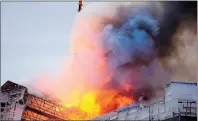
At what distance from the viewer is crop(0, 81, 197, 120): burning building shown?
2296 cm

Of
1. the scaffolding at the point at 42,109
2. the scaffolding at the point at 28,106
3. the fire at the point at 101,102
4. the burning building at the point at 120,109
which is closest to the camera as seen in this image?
the burning building at the point at 120,109

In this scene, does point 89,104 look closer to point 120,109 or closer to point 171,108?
point 120,109

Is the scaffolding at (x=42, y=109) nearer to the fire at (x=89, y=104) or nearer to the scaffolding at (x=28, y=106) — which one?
the scaffolding at (x=28, y=106)

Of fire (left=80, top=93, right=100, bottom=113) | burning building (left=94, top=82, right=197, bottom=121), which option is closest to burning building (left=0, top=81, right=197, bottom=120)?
burning building (left=94, top=82, right=197, bottom=121)

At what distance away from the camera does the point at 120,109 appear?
25250mm

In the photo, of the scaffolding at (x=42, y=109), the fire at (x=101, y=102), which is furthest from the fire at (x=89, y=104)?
the scaffolding at (x=42, y=109)

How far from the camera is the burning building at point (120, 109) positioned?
75.3 ft

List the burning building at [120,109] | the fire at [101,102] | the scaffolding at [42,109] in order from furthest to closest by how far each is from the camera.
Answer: the fire at [101,102] < the scaffolding at [42,109] < the burning building at [120,109]

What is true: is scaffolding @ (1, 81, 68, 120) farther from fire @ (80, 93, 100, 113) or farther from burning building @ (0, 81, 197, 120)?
fire @ (80, 93, 100, 113)

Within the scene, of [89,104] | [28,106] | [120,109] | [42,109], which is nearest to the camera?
[28,106]

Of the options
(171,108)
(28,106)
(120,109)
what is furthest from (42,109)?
(171,108)

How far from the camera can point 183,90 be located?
2373 centimetres

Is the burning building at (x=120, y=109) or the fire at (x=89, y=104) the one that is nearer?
the burning building at (x=120, y=109)

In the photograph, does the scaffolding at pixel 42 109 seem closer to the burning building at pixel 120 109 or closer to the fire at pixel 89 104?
the burning building at pixel 120 109
